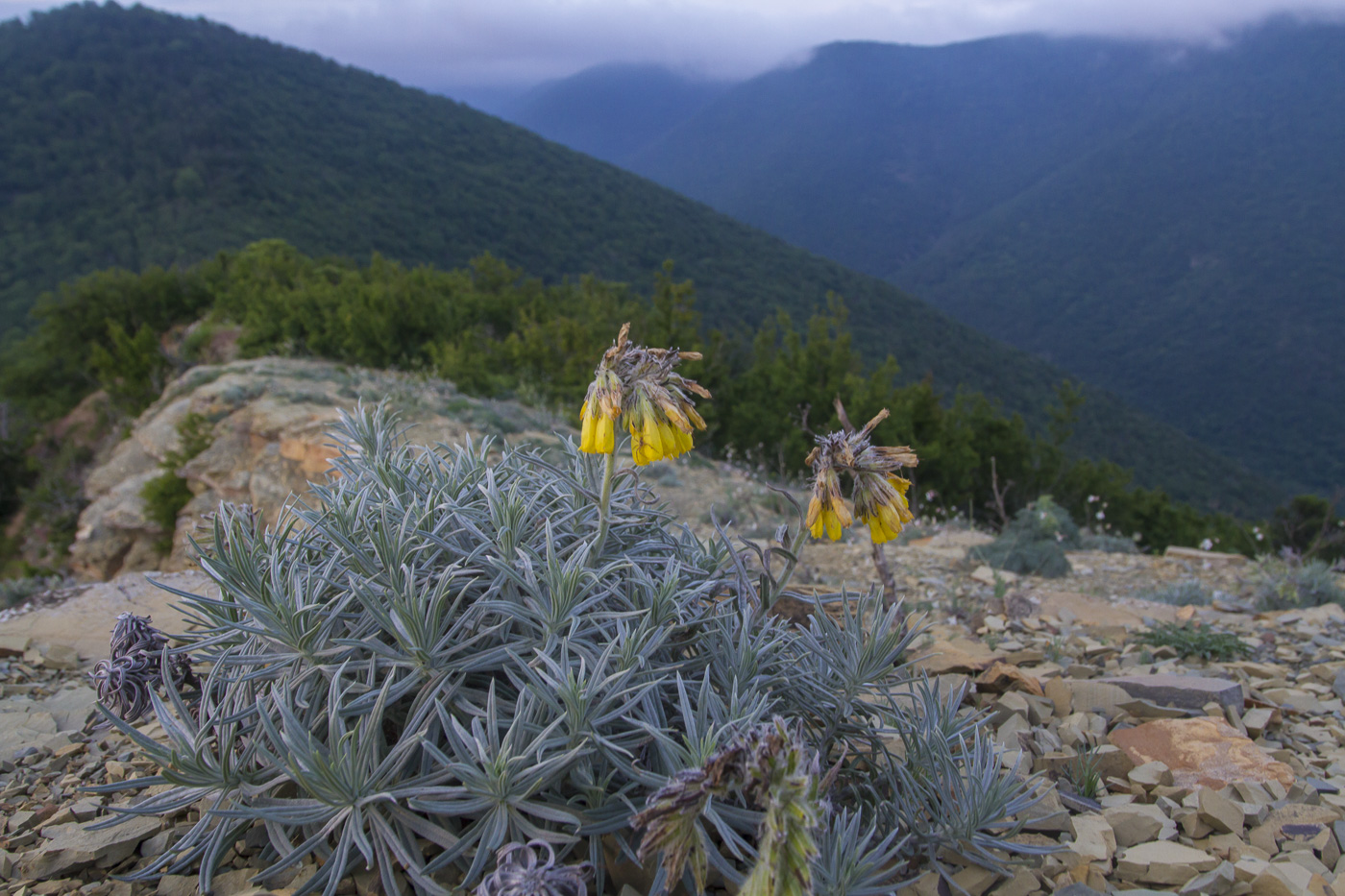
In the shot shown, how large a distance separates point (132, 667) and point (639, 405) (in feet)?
5.26

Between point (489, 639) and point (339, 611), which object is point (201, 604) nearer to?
point (339, 611)

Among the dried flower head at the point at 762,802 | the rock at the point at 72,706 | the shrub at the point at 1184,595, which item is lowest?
the shrub at the point at 1184,595

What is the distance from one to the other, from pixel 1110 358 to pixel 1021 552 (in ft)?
302

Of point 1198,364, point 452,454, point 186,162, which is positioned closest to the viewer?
point 452,454

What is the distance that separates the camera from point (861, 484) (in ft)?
6.30

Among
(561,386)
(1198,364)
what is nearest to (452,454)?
(561,386)

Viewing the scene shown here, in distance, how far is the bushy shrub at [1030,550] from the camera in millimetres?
5578

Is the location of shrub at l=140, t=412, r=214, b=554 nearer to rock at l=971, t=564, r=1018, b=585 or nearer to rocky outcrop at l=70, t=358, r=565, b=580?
rocky outcrop at l=70, t=358, r=565, b=580

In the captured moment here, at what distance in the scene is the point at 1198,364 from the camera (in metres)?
75.8

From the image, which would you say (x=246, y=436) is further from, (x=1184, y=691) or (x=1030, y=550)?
(x=1184, y=691)

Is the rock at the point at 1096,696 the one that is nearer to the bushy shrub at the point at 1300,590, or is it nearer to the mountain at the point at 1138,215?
the bushy shrub at the point at 1300,590

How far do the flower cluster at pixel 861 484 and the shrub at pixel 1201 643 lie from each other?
8.58ft

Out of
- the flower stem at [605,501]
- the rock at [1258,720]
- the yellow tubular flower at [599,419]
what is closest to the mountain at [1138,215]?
the rock at [1258,720]

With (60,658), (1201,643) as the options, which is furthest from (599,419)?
(1201,643)
